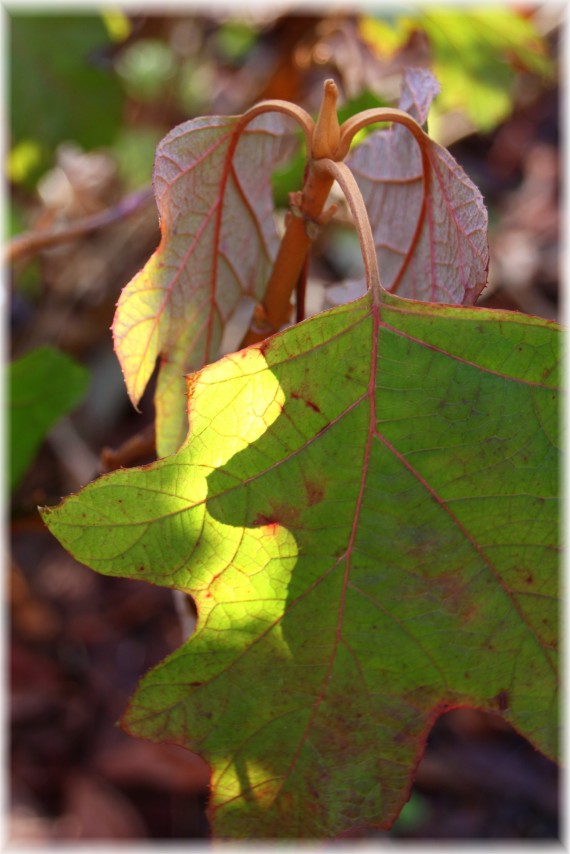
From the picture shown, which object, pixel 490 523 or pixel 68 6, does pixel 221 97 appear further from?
pixel 490 523

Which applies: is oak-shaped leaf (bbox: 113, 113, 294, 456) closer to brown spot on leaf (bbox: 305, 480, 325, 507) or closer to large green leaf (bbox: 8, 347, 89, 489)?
brown spot on leaf (bbox: 305, 480, 325, 507)

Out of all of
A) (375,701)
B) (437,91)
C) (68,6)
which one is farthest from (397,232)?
(68,6)

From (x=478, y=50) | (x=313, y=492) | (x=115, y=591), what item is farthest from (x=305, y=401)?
(x=115, y=591)

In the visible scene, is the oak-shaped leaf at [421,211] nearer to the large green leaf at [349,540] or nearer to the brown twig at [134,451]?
the large green leaf at [349,540]

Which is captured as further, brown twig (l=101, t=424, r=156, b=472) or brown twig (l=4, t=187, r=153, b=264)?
brown twig (l=4, t=187, r=153, b=264)

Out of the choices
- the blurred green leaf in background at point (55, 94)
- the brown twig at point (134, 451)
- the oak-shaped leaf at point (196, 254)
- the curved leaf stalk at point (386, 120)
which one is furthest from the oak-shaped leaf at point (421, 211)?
the blurred green leaf in background at point (55, 94)

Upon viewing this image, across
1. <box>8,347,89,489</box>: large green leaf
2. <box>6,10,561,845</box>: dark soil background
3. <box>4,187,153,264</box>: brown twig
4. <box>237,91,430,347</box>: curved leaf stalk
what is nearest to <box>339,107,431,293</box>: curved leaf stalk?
<box>237,91,430,347</box>: curved leaf stalk

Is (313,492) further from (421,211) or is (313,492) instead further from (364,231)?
(421,211)
